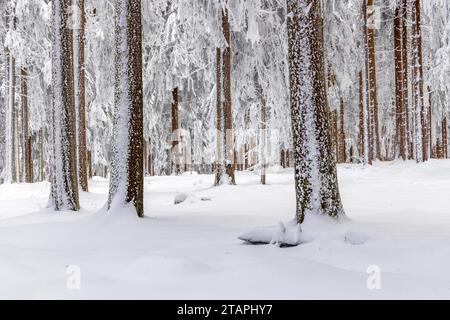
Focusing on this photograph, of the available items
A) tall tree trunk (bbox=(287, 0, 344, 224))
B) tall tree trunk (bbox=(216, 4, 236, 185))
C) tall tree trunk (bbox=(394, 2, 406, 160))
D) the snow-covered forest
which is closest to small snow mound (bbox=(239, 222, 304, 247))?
the snow-covered forest

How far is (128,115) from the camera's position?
24.2 ft

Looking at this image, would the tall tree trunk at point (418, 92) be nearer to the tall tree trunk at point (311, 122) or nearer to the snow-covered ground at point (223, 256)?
the snow-covered ground at point (223, 256)

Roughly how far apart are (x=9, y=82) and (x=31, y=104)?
373cm

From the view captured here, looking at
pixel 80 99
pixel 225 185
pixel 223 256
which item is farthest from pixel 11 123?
pixel 223 256

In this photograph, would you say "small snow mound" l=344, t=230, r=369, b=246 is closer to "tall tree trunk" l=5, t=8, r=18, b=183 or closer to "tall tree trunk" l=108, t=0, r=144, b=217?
"tall tree trunk" l=108, t=0, r=144, b=217

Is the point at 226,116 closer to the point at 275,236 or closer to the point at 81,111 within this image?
the point at 81,111

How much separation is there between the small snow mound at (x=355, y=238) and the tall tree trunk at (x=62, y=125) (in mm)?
5958

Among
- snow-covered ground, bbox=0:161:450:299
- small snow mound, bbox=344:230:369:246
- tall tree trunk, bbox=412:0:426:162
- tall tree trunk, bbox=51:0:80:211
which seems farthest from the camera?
tall tree trunk, bbox=412:0:426:162

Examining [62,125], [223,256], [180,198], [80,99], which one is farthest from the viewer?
[80,99]

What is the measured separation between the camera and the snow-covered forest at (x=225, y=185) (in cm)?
415

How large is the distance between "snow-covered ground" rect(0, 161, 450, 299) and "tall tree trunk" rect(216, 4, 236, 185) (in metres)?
4.69

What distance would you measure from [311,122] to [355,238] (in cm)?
163

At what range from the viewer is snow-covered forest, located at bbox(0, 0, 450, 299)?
4148 mm
